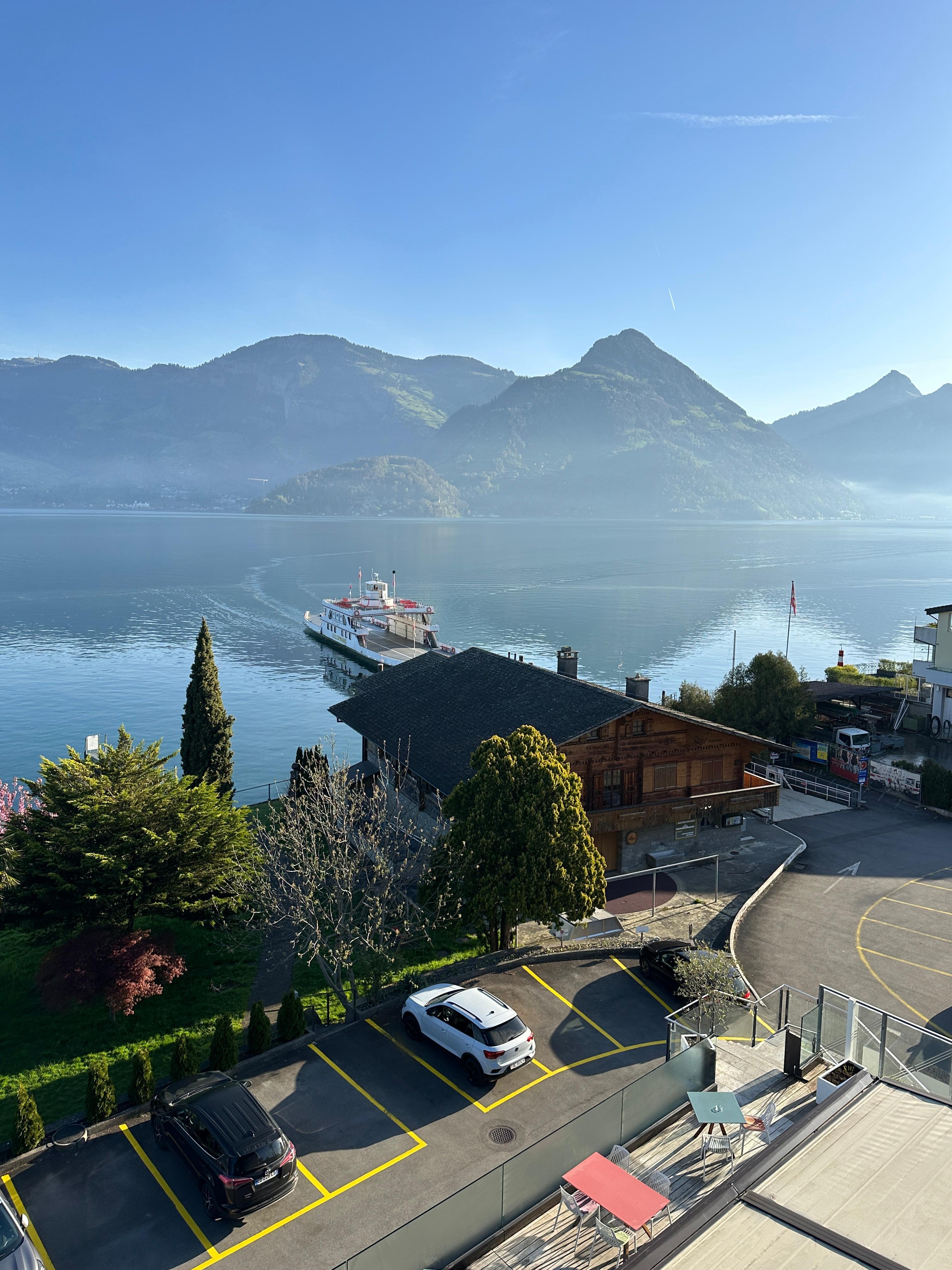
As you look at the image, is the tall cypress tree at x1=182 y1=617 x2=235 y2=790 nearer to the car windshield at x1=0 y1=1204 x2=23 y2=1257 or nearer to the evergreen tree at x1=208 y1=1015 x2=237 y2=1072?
the evergreen tree at x1=208 y1=1015 x2=237 y2=1072

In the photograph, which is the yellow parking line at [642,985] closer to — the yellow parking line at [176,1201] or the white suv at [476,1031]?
the white suv at [476,1031]

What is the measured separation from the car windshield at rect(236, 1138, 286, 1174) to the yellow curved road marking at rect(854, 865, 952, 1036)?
652 inches

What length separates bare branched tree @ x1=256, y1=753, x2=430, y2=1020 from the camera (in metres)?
23.2

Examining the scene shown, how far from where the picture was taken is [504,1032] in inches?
744

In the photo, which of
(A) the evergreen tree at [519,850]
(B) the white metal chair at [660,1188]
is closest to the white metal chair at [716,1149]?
(B) the white metal chair at [660,1188]

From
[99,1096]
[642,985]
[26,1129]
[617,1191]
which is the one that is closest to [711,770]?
[642,985]

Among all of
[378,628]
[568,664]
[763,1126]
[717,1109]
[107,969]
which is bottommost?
[378,628]

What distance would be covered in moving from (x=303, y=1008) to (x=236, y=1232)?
26.0ft

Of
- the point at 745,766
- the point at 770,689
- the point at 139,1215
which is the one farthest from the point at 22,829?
the point at 770,689

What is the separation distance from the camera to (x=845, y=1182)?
10.7 m

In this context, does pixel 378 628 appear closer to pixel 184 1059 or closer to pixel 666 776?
pixel 666 776

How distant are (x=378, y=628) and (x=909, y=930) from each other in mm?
91974

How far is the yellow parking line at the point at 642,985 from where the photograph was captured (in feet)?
74.5

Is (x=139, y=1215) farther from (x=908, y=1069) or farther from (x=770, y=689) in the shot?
(x=770, y=689)
